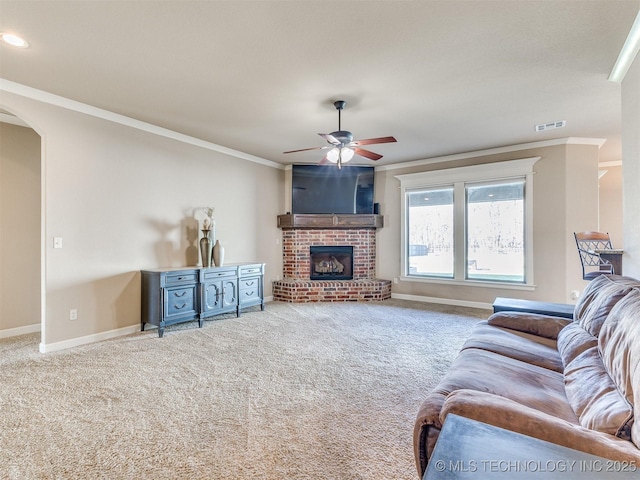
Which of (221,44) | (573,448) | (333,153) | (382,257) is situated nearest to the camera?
(573,448)

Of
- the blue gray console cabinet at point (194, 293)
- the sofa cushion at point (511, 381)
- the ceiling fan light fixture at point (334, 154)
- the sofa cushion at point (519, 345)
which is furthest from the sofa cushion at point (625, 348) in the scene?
the blue gray console cabinet at point (194, 293)

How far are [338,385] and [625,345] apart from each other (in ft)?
5.95

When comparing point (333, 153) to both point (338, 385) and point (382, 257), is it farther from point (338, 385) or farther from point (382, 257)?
point (382, 257)

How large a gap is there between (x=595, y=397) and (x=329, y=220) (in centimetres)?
514

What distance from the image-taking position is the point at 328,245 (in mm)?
6391

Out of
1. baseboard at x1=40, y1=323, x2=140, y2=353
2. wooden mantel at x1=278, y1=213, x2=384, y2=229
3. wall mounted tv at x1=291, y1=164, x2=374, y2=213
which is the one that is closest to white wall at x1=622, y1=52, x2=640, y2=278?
wooden mantel at x1=278, y1=213, x2=384, y2=229

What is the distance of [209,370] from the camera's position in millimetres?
2873

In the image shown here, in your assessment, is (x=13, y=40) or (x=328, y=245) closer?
(x=13, y=40)

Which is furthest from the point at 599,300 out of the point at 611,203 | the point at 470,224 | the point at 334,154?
the point at 611,203

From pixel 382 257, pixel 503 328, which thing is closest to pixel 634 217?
pixel 503 328

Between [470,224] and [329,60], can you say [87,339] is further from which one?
[470,224]

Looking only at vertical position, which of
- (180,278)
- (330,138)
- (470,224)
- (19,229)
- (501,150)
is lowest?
(180,278)

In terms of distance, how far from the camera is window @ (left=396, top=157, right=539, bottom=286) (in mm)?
5160

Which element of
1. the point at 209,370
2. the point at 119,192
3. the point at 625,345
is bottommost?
the point at 209,370
